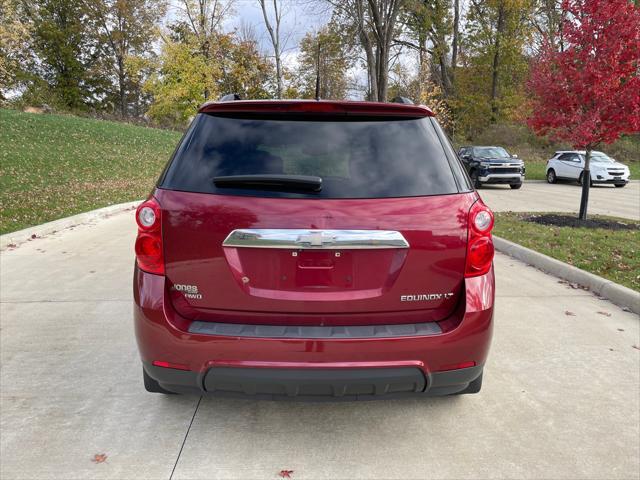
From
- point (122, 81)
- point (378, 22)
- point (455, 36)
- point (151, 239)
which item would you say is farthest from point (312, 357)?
point (122, 81)

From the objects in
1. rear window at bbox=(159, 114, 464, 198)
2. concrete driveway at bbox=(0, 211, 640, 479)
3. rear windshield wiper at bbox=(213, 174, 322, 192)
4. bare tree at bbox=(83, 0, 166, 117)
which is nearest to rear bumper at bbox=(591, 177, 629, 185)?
concrete driveway at bbox=(0, 211, 640, 479)

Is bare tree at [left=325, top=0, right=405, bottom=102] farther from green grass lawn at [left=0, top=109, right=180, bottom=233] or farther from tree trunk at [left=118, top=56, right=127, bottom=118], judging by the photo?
tree trunk at [left=118, top=56, right=127, bottom=118]

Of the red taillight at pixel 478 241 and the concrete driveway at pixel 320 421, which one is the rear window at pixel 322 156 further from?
the concrete driveway at pixel 320 421

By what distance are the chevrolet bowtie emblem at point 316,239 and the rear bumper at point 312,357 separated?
440 mm

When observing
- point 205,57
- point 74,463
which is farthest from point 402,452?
point 205,57

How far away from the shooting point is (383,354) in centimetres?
230

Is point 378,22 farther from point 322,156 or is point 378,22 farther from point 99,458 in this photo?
point 99,458

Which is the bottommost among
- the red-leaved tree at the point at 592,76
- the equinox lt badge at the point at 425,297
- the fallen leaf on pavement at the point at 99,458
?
the fallen leaf on pavement at the point at 99,458

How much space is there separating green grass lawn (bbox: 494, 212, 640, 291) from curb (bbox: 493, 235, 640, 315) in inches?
8.5

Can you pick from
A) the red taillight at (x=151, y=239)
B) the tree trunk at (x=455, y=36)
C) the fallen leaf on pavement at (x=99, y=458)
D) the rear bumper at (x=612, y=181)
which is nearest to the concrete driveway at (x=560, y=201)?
the rear bumper at (x=612, y=181)

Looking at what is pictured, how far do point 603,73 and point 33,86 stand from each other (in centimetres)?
4937

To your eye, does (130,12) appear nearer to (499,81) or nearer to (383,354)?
(499,81)

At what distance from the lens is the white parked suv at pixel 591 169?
71.7ft

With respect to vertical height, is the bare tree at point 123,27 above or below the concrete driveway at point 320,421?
above
